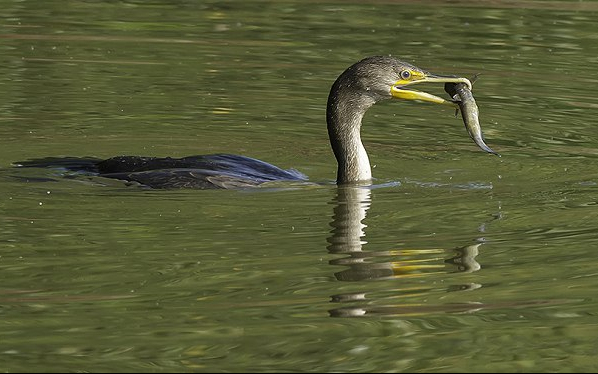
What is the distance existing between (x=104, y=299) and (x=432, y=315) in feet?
5.05

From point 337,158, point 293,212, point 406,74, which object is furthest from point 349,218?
point 406,74

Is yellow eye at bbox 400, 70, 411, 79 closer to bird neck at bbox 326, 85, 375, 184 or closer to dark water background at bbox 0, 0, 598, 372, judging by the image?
bird neck at bbox 326, 85, 375, 184

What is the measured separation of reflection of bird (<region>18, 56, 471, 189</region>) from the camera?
973 centimetres

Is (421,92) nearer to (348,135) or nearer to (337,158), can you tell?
(348,135)

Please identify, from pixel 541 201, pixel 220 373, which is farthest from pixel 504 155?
pixel 220 373

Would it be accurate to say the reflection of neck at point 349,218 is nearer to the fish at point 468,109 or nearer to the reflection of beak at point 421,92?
the reflection of beak at point 421,92

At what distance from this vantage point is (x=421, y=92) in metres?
10.1

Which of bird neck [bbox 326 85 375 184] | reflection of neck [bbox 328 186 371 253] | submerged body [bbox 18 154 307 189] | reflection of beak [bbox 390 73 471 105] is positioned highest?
reflection of beak [bbox 390 73 471 105]

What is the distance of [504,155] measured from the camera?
36.7ft

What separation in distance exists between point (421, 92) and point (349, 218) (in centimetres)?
152

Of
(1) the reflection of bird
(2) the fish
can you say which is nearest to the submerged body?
(1) the reflection of bird

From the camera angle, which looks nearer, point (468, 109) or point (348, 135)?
point (468, 109)

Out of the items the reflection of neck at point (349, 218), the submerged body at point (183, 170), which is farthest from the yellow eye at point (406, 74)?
the submerged body at point (183, 170)

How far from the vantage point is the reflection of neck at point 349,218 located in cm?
823
